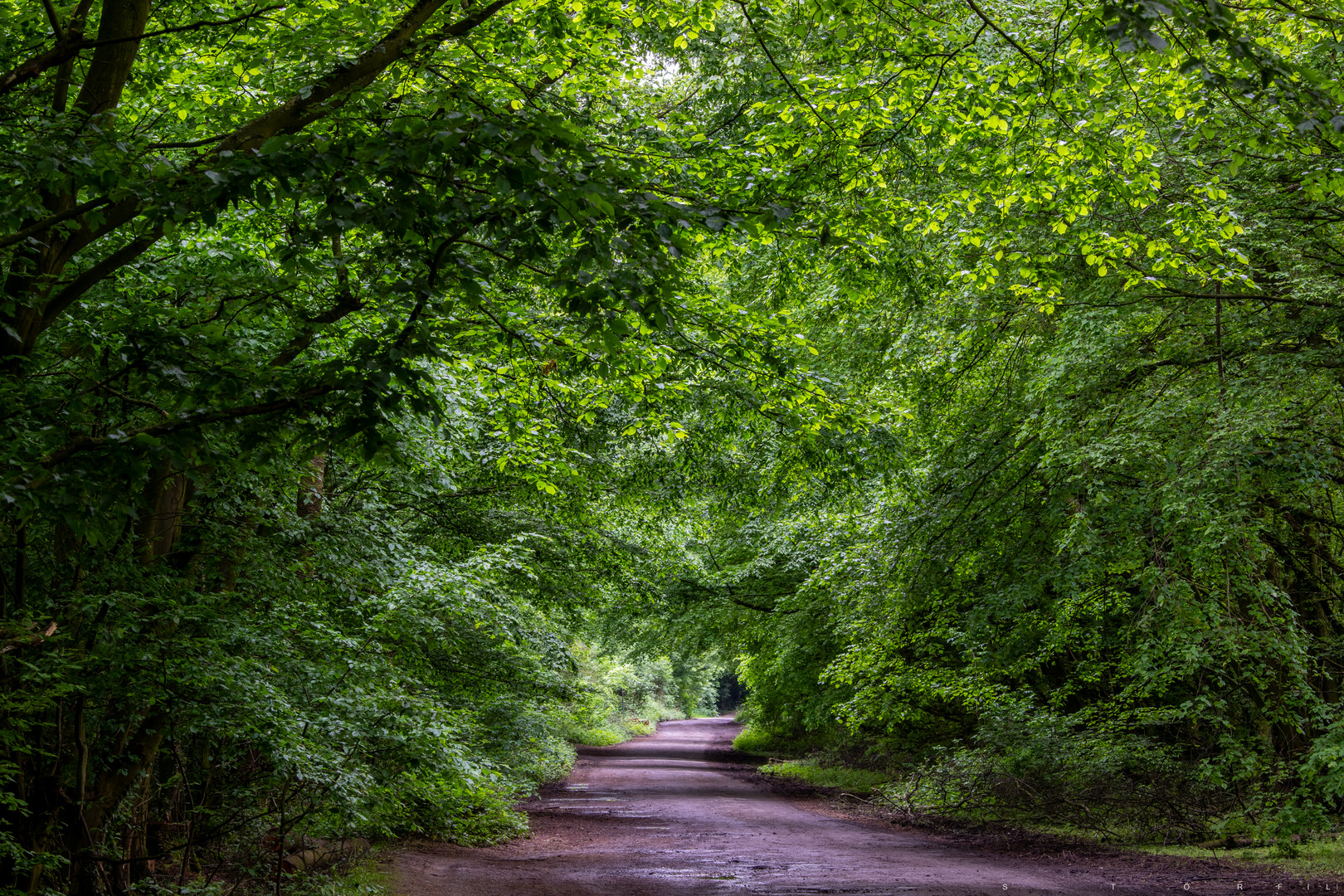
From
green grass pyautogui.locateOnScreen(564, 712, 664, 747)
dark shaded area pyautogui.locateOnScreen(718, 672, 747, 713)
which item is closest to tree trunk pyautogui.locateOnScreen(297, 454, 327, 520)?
green grass pyautogui.locateOnScreen(564, 712, 664, 747)

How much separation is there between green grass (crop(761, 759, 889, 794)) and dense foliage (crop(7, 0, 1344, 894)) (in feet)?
21.6

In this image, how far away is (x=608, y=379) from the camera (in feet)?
22.5

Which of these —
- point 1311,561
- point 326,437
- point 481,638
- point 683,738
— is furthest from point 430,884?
point 683,738

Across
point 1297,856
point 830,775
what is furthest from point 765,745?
point 1297,856

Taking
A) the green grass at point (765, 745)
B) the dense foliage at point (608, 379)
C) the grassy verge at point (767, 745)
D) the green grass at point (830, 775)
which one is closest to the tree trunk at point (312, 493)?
the dense foliage at point (608, 379)

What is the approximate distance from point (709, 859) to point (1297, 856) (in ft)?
21.1

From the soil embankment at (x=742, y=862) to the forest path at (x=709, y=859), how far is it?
3cm

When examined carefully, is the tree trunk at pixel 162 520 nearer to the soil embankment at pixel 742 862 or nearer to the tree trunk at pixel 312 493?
the tree trunk at pixel 312 493

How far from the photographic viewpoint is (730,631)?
2394 cm

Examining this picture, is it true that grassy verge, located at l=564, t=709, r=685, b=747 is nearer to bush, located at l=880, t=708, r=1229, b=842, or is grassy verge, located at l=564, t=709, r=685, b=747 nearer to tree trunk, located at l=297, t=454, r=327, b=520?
bush, located at l=880, t=708, r=1229, b=842

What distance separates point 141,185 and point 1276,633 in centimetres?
1014

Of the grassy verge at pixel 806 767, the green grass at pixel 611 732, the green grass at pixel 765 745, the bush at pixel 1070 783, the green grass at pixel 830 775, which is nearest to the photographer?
the bush at pixel 1070 783

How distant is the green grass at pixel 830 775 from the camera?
2073 centimetres

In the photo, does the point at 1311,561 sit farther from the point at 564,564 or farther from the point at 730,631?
the point at 730,631
